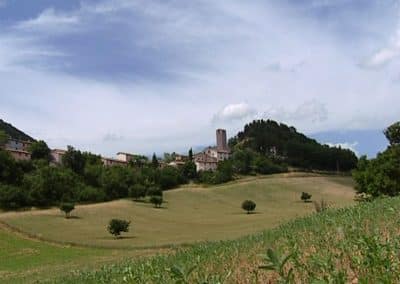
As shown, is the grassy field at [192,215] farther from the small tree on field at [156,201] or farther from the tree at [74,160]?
the tree at [74,160]

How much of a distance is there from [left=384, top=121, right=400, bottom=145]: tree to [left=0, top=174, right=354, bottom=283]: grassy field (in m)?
13.2

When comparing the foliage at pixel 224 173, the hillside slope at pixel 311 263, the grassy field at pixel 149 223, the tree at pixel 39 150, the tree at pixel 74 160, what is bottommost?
the grassy field at pixel 149 223

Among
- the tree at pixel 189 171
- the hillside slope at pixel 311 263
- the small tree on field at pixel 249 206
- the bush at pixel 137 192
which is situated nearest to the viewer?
→ the hillside slope at pixel 311 263

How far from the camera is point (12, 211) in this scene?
4363 inches

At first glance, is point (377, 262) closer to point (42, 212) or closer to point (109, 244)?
point (109, 244)

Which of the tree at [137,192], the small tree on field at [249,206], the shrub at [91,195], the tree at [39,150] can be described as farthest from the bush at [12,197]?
the tree at [39,150]

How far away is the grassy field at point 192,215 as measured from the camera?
268ft

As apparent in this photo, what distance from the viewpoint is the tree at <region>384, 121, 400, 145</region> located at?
91.4 metres

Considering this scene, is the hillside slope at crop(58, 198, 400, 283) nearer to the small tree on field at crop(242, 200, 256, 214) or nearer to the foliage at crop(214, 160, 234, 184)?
the small tree on field at crop(242, 200, 256, 214)

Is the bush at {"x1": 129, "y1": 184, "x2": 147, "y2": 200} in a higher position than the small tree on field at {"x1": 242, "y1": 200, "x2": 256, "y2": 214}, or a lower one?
higher

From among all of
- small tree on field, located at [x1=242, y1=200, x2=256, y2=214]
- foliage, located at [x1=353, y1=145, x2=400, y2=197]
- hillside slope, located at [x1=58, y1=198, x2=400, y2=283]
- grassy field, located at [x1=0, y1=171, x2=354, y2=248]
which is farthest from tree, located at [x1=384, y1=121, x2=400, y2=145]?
hillside slope, located at [x1=58, y1=198, x2=400, y2=283]

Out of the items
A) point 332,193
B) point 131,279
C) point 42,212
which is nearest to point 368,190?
point 42,212

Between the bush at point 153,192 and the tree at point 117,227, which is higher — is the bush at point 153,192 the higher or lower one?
the higher one

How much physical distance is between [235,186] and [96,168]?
3439cm
